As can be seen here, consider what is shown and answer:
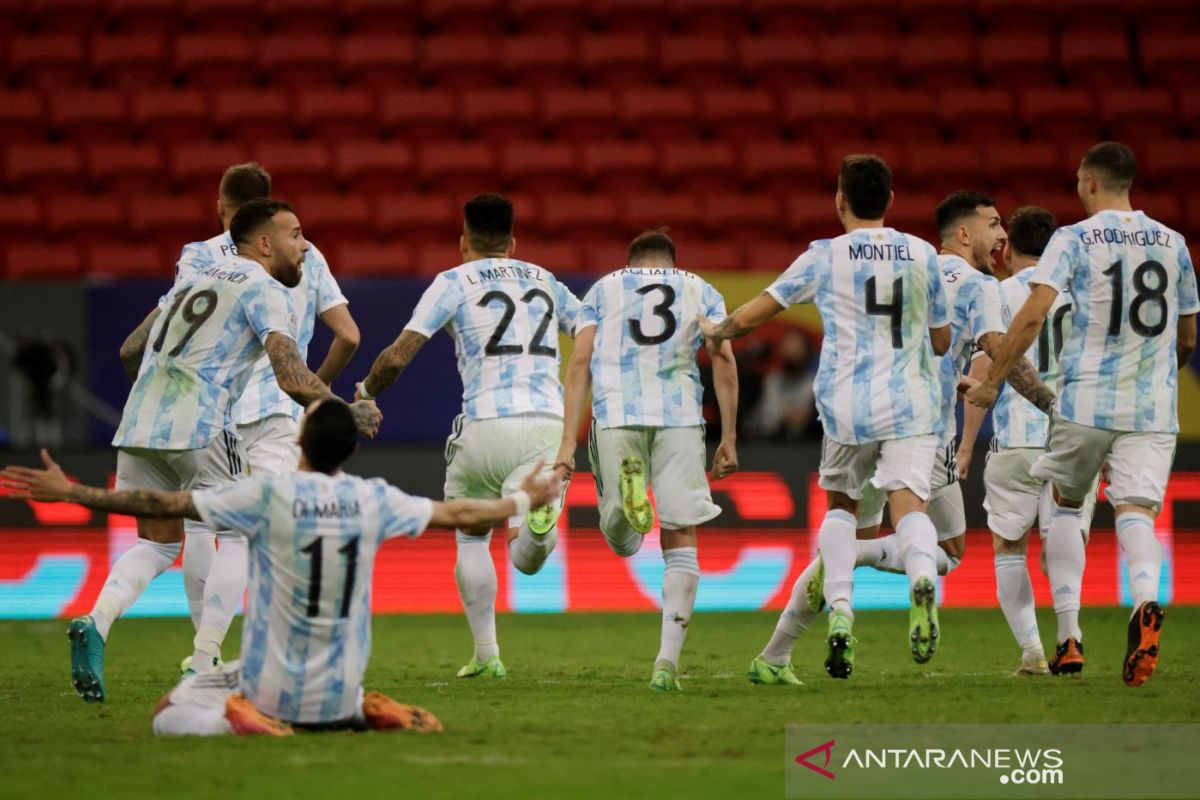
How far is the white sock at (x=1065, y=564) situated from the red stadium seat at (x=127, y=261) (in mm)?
8708

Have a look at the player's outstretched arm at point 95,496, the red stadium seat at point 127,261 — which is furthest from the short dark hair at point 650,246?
the red stadium seat at point 127,261

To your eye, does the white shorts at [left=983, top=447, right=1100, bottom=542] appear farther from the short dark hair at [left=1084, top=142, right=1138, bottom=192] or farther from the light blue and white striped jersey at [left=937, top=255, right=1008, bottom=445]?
the short dark hair at [left=1084, top=142, right=1138, bottom=192]

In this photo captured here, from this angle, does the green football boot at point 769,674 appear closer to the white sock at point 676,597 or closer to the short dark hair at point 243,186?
the white sock at point 676,597

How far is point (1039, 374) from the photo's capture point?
8.38 metres

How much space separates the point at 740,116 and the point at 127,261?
603 cm

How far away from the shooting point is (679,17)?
1797cm

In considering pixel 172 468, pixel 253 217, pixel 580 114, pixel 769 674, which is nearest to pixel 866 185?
pixel 769 674

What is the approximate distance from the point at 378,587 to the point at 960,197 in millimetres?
5304

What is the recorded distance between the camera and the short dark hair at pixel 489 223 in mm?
8117

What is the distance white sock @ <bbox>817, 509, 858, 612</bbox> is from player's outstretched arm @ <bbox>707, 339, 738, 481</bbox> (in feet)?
1.94

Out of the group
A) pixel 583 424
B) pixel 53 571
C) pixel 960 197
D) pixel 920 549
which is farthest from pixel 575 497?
pixel 920 549

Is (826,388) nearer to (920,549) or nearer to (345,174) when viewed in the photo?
(920,549)

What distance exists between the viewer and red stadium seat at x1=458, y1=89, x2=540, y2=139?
54.9 ft

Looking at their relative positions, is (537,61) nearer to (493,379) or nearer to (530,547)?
(493,379)
